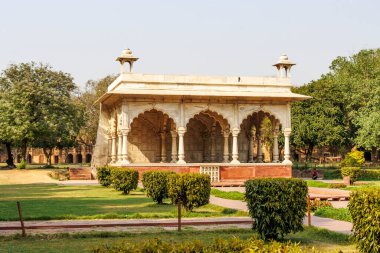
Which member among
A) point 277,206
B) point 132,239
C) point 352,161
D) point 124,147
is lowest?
point 132,239

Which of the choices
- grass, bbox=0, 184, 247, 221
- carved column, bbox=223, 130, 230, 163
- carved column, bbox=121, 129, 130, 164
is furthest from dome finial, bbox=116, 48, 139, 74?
grass, bbox=0, 184, 247, 221

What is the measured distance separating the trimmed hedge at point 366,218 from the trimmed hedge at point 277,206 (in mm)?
1567

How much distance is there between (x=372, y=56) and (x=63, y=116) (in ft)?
106

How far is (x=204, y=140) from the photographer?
34188 millimetres

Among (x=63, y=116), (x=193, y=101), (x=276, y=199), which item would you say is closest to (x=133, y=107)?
(x=193, y=101)

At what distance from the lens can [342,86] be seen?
49688 millimetres

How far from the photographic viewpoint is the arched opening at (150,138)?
105ft

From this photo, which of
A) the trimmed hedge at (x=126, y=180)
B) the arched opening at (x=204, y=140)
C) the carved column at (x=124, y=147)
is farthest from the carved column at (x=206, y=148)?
the trimmed hedge at (x=126, y=180)

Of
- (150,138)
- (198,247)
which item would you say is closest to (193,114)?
(150,138)

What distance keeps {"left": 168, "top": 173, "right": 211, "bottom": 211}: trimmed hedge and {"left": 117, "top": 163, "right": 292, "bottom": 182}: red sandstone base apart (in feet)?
43.5

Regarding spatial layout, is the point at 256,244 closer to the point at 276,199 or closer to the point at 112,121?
the point at 276,199

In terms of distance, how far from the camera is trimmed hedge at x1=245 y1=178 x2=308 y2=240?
10.0 metres

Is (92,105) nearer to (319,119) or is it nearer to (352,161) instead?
(319,119)

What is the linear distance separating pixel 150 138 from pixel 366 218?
24894 mm
